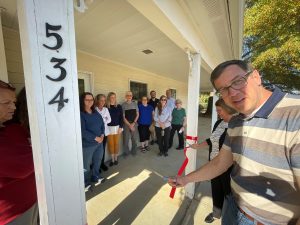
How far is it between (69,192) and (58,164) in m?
0.17

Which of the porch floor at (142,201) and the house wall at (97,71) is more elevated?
the house wall at (97,71)

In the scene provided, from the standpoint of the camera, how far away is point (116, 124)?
4.24m

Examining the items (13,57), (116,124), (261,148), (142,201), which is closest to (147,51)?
(116,124)

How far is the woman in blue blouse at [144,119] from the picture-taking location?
520cm

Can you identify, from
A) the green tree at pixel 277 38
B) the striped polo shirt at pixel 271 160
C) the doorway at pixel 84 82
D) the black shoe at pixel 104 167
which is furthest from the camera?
the green tree at pixel 277 38

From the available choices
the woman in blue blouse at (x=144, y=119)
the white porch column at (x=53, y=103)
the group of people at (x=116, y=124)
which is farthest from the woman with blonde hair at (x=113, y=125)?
the white porch column at (x=53, y=103)

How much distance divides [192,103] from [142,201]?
1.89 meters

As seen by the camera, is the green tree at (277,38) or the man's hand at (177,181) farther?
the green tree at (277,38)

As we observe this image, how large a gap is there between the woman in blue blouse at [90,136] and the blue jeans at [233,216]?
2.39 m

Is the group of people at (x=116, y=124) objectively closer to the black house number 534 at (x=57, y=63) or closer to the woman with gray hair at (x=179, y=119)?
the woman with gray hair at (x=179, y=119)

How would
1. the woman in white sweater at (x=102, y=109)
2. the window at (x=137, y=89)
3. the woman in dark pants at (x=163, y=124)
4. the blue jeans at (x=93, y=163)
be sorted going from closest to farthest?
the blue jeans at (x=93, y=163), the woman in white sweater at (x=102, y=109), the woman in dark pants at (x=163, y=124), the window at (x=137, y=89)

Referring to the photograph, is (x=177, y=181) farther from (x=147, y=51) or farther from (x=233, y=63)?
(x=147, y=51)

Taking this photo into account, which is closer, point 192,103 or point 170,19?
point 170,19

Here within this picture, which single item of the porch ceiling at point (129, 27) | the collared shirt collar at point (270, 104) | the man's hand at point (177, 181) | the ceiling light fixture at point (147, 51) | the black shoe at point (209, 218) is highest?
the porch ceiling at point (129, 27)
